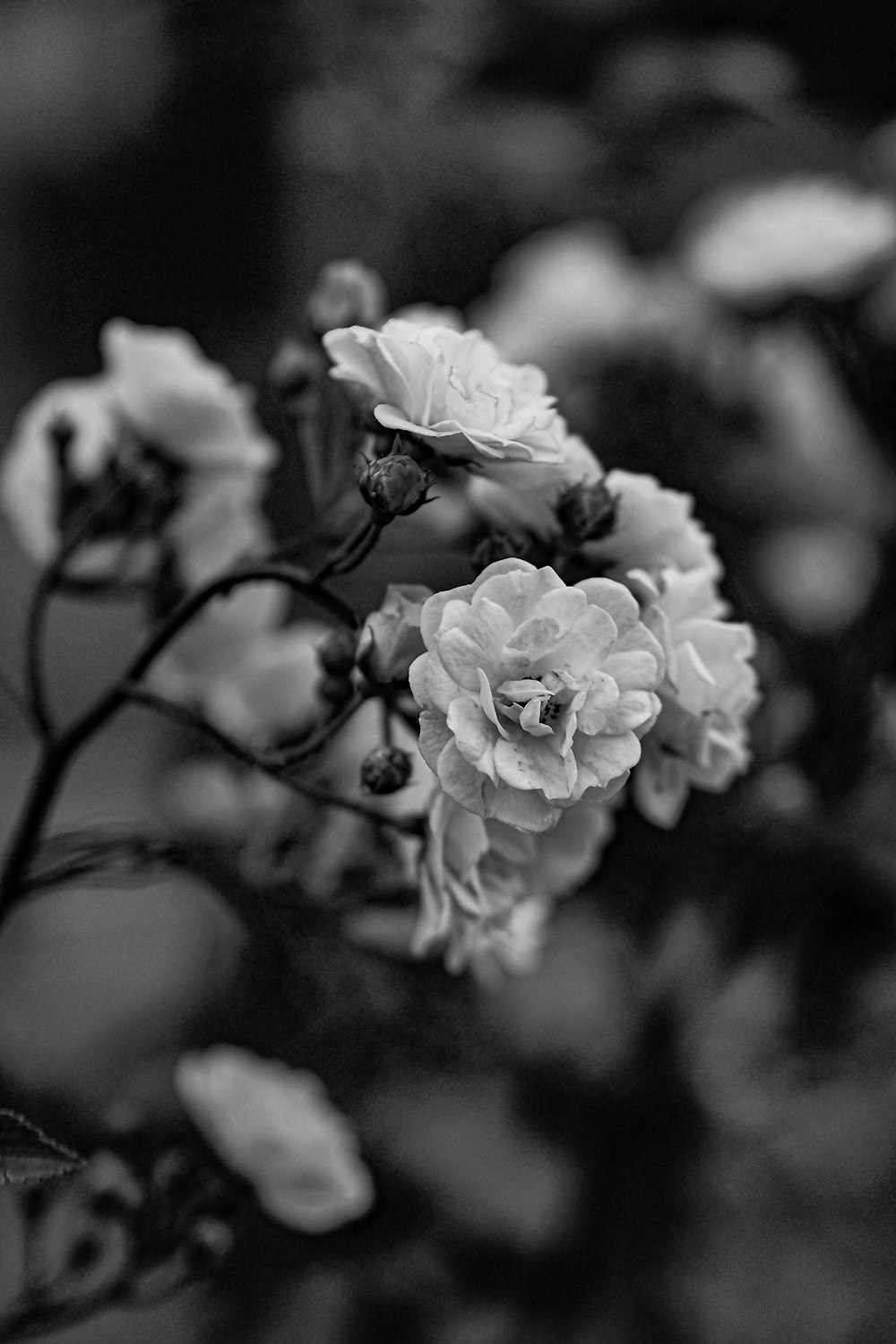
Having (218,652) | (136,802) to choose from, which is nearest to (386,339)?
(218,652)

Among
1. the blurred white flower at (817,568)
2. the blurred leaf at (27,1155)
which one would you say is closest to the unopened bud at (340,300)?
the blurred leaf at (27,1155)

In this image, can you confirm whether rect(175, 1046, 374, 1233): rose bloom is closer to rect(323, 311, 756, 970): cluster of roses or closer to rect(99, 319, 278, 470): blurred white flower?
rect(323, 311, 756, 970): cluster of roses

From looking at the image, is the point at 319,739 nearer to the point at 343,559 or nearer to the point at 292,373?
the point at 343,559

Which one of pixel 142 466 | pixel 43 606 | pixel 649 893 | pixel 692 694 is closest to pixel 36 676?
pixel 43 606

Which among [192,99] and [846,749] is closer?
[846,749]

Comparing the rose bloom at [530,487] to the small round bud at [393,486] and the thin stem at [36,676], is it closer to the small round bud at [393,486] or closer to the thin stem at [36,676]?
the small round bud at [393,486]

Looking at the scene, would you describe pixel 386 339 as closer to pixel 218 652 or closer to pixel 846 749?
pixel 218 652

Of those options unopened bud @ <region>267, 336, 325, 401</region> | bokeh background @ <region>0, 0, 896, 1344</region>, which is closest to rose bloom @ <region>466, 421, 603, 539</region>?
unopened bud @ <region>267, 336, 325, 401</region>
